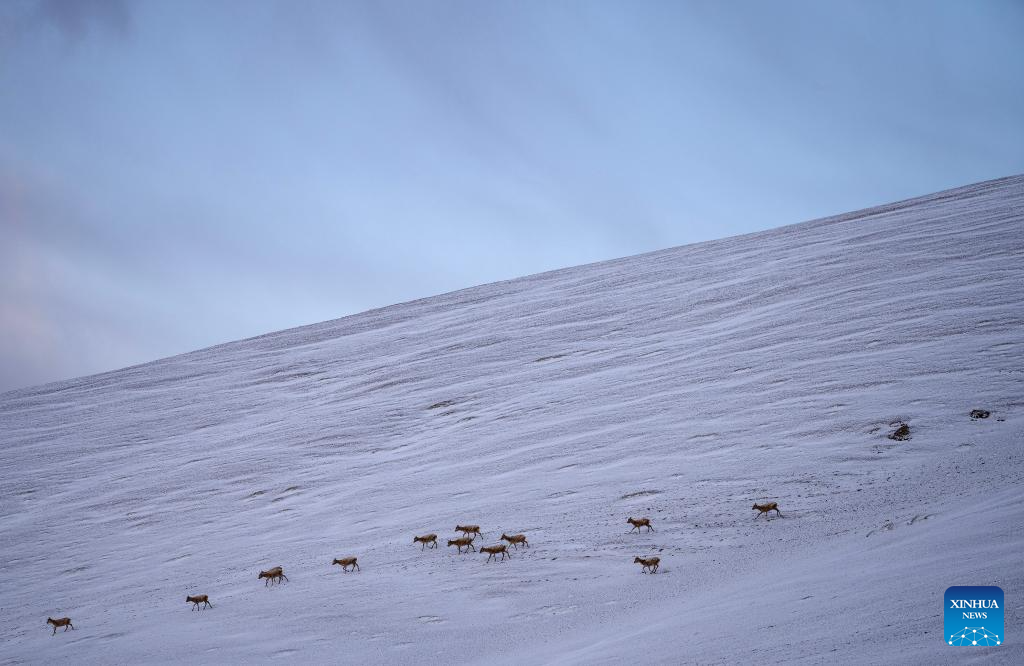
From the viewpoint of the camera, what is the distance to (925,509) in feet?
13.8

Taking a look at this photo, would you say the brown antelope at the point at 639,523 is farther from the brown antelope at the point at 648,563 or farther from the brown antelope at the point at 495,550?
the brown antelope at the point at 495,550

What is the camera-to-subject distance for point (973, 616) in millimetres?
2637

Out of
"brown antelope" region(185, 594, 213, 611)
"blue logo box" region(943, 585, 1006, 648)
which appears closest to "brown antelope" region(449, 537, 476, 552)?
"brown antelope" region(185, 594, 213, 611)

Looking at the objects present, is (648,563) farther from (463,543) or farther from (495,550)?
(463,543)

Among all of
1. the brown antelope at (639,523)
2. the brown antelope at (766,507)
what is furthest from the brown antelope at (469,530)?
the brown antelope at (766,507)

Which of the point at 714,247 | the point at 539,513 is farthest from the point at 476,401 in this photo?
the point at 714,247

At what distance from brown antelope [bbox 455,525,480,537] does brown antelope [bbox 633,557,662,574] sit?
1291mm

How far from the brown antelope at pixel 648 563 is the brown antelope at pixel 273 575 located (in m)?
2.62

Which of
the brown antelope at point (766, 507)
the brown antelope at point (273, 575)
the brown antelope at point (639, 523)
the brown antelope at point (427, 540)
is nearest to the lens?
the brown antelope at point (766, 507)

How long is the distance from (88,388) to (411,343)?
263 inches

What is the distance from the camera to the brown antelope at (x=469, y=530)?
5.20 m

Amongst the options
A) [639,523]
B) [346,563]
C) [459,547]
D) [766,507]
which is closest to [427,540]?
[459,547]

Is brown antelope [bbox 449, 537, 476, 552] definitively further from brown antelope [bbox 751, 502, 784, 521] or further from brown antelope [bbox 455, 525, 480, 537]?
brown antelope [bbox 751, 502, 784, 521]

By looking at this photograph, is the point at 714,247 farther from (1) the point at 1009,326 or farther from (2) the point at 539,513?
(2) the point at 539,513
